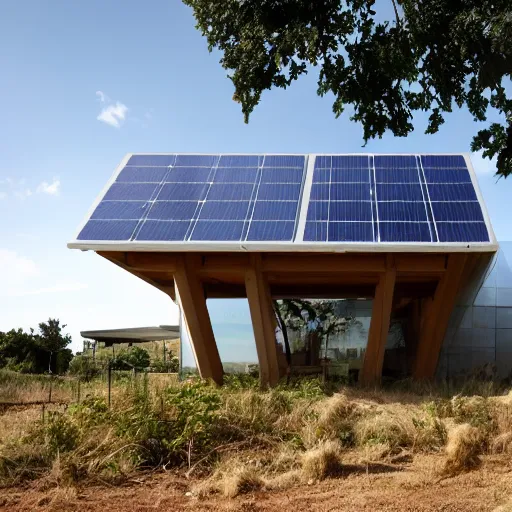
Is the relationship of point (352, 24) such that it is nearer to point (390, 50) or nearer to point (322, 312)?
point (390, 50)

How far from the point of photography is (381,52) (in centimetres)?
891

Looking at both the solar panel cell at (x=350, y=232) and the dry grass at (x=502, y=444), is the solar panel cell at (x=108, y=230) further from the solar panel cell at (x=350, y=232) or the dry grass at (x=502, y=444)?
the dry grass at (x=502, y=444)

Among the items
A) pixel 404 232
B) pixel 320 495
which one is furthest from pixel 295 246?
pixel 320 495

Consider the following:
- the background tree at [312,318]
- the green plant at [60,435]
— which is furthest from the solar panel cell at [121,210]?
the background tree at [312,318]

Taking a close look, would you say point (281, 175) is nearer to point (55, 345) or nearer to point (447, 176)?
point (447, 176)

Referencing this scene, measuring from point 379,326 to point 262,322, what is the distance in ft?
9.47

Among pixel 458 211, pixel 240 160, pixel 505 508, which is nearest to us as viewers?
pixel 505 508

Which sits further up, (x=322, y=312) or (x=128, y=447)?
(x=322, y=312)

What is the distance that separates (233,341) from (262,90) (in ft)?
39.9

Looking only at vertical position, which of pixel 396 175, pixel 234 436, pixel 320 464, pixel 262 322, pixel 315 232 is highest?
pixel 396 175

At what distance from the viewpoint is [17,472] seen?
777 centimetres

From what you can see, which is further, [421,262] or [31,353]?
[31,353]

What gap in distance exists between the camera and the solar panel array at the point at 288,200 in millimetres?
13641

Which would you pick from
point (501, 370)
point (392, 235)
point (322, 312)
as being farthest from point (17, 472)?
point (501, 370)
